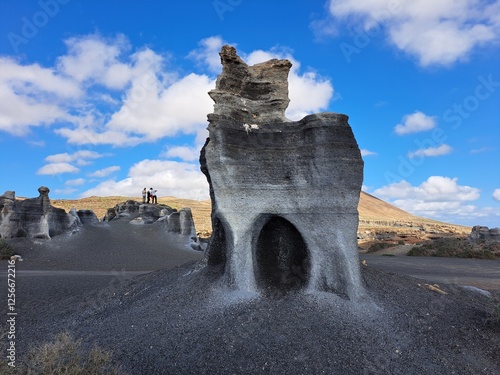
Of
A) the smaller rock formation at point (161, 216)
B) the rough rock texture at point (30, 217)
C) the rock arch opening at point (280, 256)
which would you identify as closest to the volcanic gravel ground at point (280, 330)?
the rock arch opening at point (280, 256)

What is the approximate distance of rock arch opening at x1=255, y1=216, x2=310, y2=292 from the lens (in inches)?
342

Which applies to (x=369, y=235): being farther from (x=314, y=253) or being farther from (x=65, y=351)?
(x=65, y=351)

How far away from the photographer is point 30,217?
24.7m

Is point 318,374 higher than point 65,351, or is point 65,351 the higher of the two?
point 65,351

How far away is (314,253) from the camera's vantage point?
27.7 feet

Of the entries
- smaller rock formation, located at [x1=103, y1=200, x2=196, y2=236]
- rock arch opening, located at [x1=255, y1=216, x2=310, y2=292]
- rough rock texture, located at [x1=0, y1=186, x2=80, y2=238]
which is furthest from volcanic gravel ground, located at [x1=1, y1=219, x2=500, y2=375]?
smaller rock formation, located at [x1=103, y1=200, x2=196, y2=236]

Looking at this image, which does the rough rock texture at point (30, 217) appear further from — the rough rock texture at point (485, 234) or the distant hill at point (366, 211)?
the rough rock texture at point (485, 234)

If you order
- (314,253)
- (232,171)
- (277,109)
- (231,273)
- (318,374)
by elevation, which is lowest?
(318,374)

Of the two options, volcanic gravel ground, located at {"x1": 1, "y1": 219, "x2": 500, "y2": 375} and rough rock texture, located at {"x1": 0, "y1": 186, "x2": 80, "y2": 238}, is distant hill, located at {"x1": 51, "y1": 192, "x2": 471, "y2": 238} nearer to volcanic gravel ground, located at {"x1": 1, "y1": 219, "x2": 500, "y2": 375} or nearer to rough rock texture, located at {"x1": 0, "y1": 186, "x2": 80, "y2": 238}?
rough rock texture, located at {"x1": 0, "y1": 186, "x2": 80, "y2": 238}

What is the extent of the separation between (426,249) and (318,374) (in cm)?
2919

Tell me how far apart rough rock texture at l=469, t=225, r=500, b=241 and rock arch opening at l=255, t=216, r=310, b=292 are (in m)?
35.6

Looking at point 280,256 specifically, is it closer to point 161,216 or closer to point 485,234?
point 161,216

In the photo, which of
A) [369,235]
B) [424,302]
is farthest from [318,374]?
[369,235]

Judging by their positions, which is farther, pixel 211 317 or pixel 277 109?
pixel 277 109
